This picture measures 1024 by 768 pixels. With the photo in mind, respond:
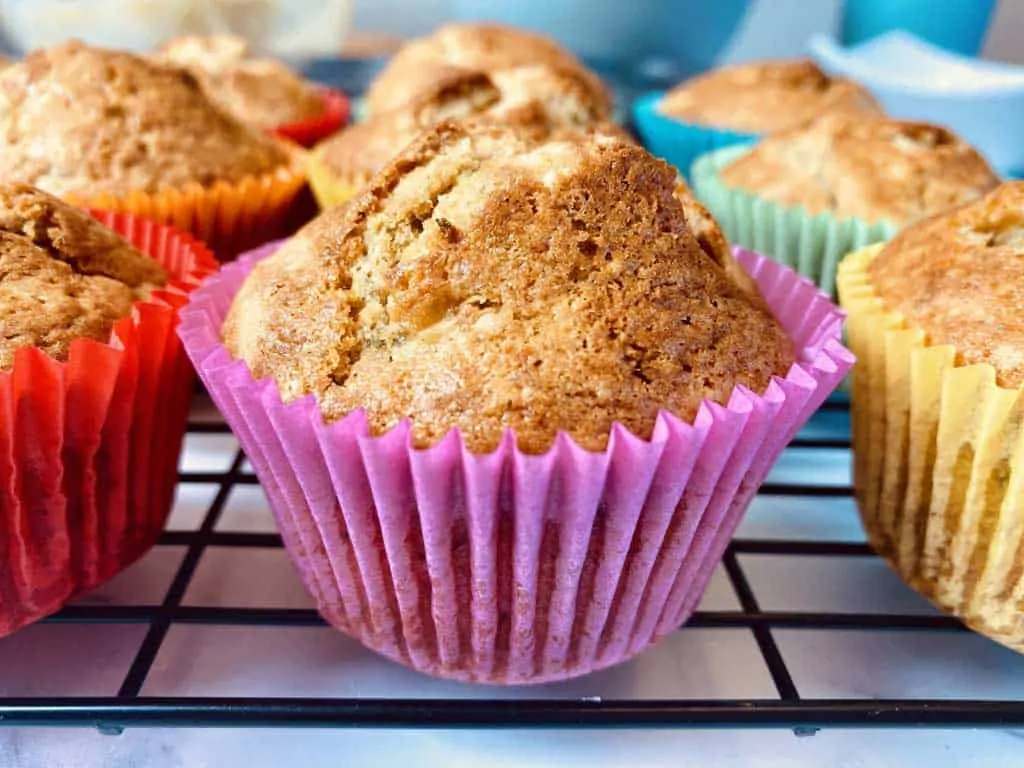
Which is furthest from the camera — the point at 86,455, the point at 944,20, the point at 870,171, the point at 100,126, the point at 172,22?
the point at 944,20

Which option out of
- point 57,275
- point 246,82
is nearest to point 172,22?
point 246,82

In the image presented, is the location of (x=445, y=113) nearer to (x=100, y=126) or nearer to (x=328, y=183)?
(x=328, y=183)

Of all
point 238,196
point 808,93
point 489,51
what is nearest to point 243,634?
point 238,196

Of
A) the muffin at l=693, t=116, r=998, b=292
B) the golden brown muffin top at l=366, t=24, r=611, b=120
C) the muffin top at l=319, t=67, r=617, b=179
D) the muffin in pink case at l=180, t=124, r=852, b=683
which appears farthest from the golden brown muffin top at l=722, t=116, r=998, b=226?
the muffin in pink case at l=180, t=124, r=852, b=683

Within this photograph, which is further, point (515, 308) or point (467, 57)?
point (467, 57)

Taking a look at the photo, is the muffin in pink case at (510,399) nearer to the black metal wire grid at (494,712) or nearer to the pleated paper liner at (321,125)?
the black metal wire grid at (494,712)

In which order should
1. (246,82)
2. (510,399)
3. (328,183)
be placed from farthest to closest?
(246,82) → (328,183) → (510,399)

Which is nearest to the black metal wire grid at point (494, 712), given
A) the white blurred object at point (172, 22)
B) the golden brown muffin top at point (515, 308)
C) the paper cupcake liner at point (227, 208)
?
the golden brown muffin top at point (515, 308)
